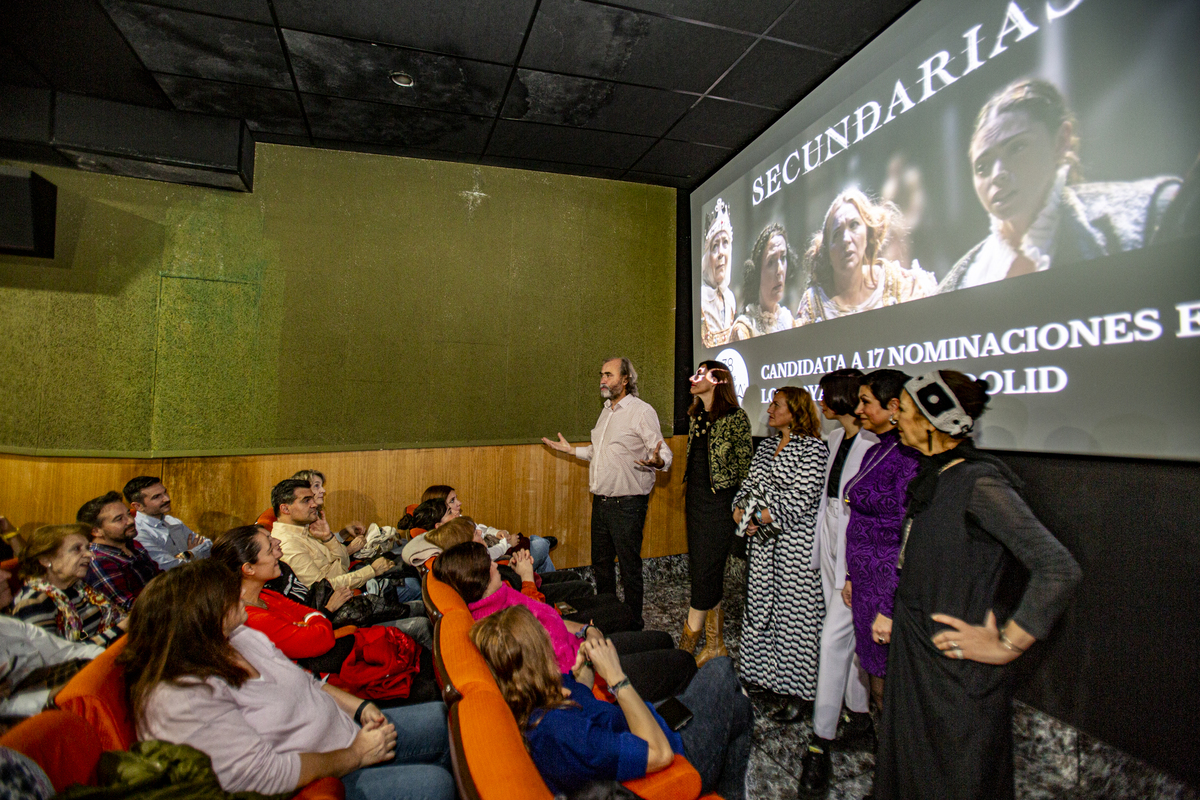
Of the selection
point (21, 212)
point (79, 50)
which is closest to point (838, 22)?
point (79, 50)

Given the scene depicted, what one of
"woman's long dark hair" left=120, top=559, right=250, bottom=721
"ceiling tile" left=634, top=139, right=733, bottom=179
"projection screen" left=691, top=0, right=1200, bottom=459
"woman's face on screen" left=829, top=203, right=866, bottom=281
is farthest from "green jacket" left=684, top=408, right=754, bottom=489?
"ceiling tile" left=634, top=139, right=733, bottom=179

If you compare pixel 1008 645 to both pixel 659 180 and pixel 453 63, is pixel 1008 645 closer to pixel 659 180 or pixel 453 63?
pixel 453 63

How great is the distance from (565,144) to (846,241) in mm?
2372

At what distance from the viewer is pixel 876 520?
2033 millimetres

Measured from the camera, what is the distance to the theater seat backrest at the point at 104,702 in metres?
1.12

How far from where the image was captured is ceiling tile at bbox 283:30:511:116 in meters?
3.20

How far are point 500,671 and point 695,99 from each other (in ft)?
11.9

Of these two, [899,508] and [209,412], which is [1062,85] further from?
[209,412]

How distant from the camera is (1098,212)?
188cm

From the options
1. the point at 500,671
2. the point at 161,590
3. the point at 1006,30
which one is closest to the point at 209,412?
the point at 161,590

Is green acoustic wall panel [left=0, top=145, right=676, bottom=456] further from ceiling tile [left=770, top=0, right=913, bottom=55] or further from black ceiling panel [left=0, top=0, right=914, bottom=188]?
ceiling tile [left=770, top=0, right=913, bottom=55]

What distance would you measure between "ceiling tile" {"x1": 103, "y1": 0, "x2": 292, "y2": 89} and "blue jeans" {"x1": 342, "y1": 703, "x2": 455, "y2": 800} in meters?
3.48

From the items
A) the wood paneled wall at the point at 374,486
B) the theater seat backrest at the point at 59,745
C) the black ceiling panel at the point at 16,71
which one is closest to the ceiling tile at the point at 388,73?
the black ceiling panel at the point at 16,71

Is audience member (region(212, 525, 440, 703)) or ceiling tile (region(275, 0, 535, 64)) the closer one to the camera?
audience member (region(212, 525, 440, 703))
